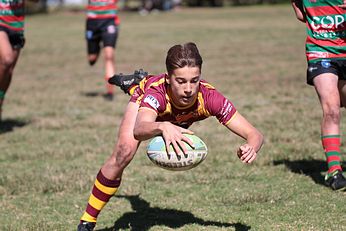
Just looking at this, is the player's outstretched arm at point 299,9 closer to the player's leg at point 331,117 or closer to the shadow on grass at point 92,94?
the player's leg at point 331,117

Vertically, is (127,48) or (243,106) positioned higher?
(243,106)

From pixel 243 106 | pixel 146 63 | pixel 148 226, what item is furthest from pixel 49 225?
pixel 146 63

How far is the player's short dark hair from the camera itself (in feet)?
14.4

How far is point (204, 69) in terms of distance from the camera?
15.7m

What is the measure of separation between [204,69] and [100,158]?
27.9 feet

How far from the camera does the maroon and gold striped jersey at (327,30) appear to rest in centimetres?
614

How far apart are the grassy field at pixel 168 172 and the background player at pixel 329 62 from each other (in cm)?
47

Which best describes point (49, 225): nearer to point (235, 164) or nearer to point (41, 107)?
point (235, 164)

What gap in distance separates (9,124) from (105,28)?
2881 mm

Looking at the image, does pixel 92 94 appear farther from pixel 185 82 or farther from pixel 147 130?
pixel 147 130

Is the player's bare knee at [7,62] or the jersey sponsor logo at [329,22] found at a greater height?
the jersey sponsor logo at [329,22]

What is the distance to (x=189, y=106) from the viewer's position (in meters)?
4.65

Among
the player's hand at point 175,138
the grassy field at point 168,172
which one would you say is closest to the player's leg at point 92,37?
the grassy field at point 168,172

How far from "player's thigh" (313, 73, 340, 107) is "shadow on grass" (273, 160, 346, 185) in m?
0.84
